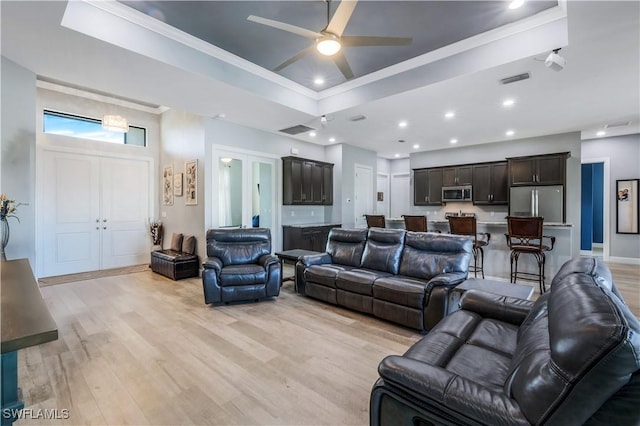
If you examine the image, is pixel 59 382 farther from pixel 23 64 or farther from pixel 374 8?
pixel 374 8

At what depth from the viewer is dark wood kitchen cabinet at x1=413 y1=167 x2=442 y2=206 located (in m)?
8.19

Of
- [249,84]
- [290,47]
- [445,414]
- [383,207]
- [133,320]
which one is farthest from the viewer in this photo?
[383,207]

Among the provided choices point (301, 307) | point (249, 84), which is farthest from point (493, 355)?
point (249, 84)

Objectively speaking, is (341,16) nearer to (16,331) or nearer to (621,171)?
(16,331)

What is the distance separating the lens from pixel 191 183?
5.85m

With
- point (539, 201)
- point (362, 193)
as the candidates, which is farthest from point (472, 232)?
point (362, 193)

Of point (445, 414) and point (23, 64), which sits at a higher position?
point (23, 64)

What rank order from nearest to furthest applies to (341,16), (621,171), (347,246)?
1. (341,16)
2. (347,246)
3. (621,171)

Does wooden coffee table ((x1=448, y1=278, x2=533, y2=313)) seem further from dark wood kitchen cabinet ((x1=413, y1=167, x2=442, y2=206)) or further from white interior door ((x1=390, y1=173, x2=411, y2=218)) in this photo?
white interior door ((x1=390, y1=173, x2=411, y2=218))

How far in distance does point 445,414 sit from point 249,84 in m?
4.34

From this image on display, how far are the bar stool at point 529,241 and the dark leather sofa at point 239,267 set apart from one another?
3686 millimetres

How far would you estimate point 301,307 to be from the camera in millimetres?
3936

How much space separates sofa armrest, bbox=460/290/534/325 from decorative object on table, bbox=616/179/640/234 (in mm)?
7137

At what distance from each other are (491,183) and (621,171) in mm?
2859
